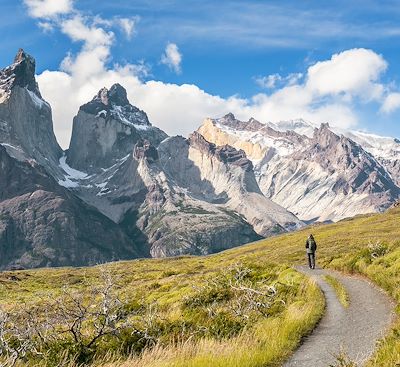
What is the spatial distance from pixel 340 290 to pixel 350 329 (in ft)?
30.3

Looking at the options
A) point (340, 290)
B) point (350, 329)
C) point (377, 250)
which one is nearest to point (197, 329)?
point (350, 329)

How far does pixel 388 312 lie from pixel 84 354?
1205cm

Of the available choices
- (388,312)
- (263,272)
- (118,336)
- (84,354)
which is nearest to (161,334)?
(118,336)

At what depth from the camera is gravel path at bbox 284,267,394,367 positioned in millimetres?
14023

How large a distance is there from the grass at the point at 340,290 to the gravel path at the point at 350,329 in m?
0.20

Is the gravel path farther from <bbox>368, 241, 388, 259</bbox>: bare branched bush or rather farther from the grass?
<bbox>368, 241, 388, 259</bbox>: bare branched bush

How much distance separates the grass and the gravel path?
0.20 meters

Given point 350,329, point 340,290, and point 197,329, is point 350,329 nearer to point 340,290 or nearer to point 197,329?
point 197,329

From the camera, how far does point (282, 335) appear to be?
636 inches

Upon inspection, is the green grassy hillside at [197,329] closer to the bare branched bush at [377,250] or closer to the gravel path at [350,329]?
the gravel path at [350,329]

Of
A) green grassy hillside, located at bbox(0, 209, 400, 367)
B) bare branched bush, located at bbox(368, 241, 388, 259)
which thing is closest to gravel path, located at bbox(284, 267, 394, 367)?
green grassy hillside, located at bbox(0, 209, 400, 367)

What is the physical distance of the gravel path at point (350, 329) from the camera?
46.0ft

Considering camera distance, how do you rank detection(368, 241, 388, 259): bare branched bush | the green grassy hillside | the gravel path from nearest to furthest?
1. the green grassy hillside
2. the gravel path
3. detection(368, 241, 388, 259): bare branched bush

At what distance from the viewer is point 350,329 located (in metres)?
17.9
